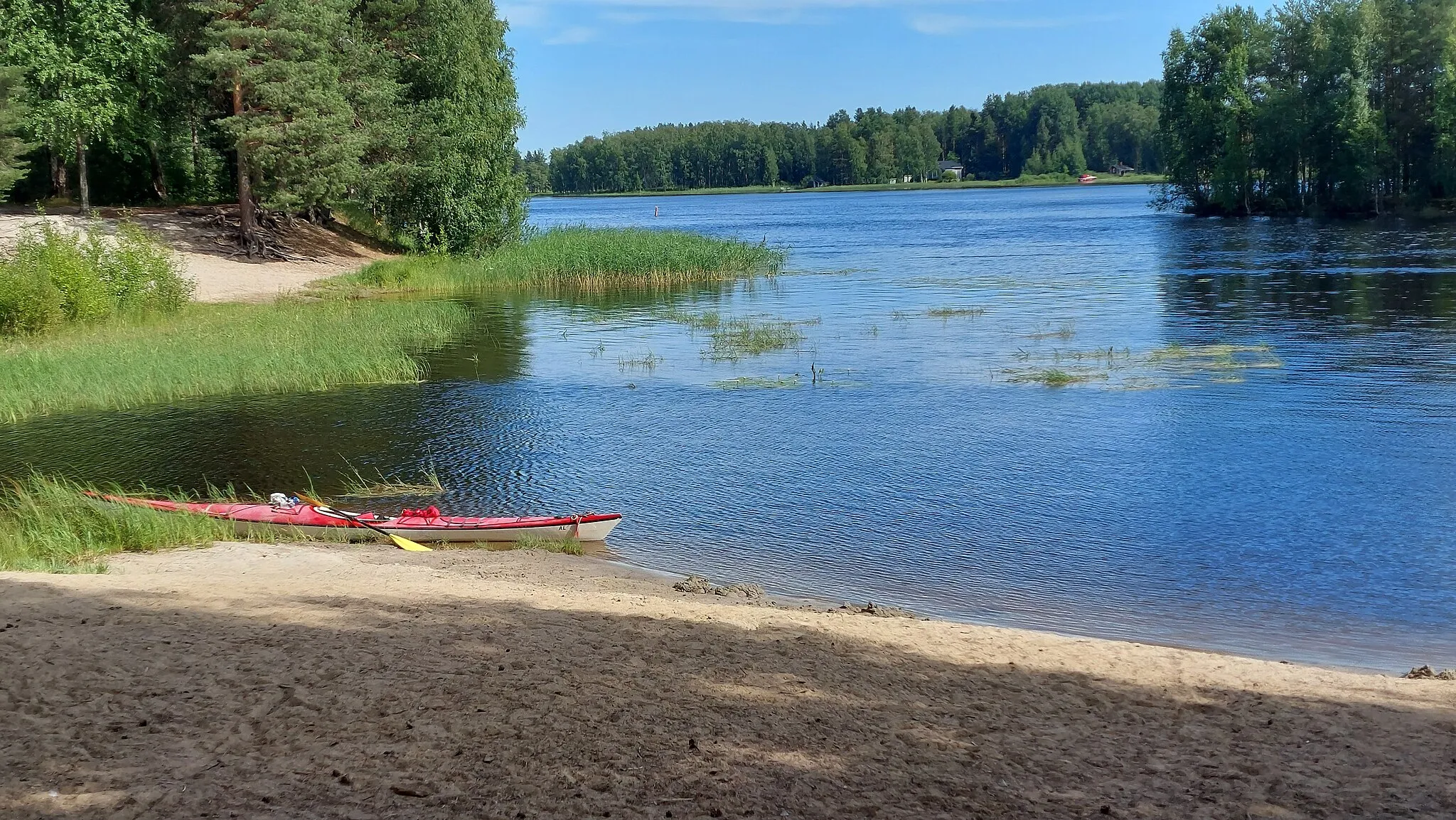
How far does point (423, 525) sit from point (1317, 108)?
77.6 metres

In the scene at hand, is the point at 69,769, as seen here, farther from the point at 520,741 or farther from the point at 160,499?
the point at 160,499

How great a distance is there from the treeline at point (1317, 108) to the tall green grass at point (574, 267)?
147ft

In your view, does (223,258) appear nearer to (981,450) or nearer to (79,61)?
(79,61)

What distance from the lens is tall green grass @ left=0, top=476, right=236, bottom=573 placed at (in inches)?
459

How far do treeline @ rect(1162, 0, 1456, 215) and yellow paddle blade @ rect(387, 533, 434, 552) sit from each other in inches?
2818

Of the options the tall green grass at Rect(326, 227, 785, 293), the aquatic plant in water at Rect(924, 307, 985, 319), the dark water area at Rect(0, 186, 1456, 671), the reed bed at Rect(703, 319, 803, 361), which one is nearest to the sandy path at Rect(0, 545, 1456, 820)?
the dark water area at Rect(0, 186, 1456, 671)

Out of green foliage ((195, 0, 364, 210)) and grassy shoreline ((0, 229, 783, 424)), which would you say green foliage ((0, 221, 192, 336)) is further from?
green foliage ((195, 0, 364, 210))

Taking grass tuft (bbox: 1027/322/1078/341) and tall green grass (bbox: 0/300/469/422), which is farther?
grass tuft (bbox: 1027/322/1078/341)

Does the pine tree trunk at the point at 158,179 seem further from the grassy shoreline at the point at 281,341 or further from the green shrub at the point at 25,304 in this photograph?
the green shrub at the point at 25,304

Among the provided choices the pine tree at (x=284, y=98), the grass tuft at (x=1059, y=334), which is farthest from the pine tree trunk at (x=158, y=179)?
the grass tuft at (x=1059, y=334)

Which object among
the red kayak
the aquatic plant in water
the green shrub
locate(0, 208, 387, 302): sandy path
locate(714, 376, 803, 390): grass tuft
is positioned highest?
locate(0, 208, 387, 302): sandy path

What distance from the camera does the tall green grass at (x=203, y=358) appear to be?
22188 mm

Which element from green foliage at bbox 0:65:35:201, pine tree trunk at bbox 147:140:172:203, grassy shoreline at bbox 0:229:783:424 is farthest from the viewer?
pine tree trunk at bbox 147:140:172:203

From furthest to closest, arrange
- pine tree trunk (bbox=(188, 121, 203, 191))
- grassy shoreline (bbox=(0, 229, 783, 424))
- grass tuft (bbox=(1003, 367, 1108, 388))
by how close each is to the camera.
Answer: pine tree trunk (bbox=(188, 121, 203, 191)) → grass tuft (bbox=(1003, 367, 1108, 388)) → grassy shoreline (bbox=(0, 229, 783, 424))
